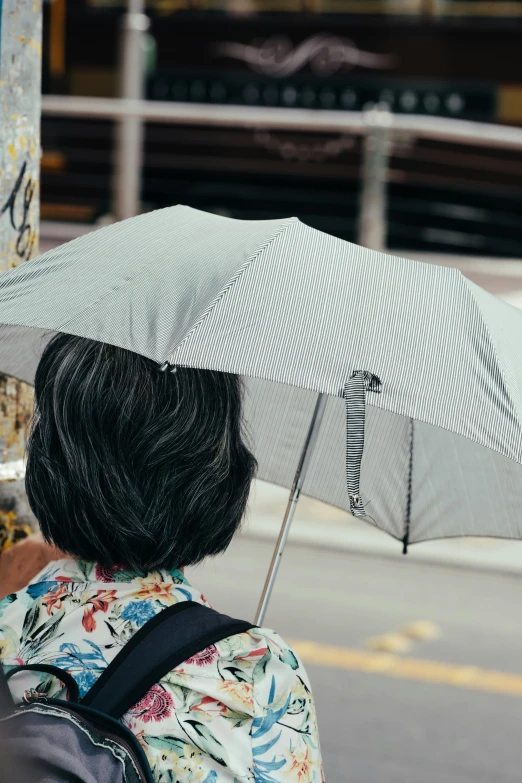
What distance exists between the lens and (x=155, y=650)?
1.29m

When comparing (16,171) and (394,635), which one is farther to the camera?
(394,635)

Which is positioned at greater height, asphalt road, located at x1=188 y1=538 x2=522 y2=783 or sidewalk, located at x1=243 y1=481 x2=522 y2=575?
asphalt road, located at x1=188 y1=538 x2=522 y2=783

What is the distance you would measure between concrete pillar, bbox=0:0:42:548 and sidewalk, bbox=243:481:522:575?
2496mm

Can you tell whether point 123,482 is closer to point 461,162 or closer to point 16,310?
point 16,310

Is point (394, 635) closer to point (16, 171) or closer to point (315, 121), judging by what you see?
point (16, 171)

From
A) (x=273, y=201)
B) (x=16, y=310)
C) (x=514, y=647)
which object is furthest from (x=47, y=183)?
(x=16, y=310)

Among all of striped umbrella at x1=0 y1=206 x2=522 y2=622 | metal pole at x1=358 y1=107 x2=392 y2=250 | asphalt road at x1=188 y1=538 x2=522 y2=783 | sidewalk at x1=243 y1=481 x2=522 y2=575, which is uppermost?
striped umbrella at x1=0 y1=206 x2=522 y2=622

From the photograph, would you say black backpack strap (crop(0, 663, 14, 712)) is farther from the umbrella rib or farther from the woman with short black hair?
the umbrella rib

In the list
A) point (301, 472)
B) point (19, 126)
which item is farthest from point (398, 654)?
point (19, 126)

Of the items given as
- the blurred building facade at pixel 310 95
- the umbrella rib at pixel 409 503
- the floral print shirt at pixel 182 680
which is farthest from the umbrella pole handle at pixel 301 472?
the blurred building facade at pixel 310 95

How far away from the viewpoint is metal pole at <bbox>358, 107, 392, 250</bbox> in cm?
702

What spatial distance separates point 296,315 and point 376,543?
3.85 metres

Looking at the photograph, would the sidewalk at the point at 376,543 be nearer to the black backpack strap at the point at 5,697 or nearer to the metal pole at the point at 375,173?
the metal pole at the point at 375,173

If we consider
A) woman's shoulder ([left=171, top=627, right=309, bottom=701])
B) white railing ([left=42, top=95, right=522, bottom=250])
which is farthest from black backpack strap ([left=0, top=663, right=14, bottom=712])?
white railing ([left=42, top=95, right=522, bottom=250])
